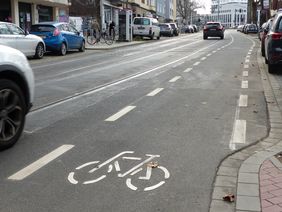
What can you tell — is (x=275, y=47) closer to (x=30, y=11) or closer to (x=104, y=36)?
(x=30, y=11)

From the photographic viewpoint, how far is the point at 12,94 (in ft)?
20.8

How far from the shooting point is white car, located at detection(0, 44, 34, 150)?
20.3ft

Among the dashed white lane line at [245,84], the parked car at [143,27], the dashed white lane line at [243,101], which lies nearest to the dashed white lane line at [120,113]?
the dashed white lane line at [243,101]

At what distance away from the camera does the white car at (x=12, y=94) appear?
20.3 feet

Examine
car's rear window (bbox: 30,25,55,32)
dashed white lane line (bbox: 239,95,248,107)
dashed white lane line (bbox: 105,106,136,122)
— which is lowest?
dashed white lane line (bbox: 239,95,248,107)

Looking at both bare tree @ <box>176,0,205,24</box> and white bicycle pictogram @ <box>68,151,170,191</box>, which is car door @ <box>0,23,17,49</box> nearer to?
white bicycle pictogram @ <box>68,151,170,191</box>

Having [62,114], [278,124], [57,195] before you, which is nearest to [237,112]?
[278,124]

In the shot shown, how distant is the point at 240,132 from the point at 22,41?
14591 millimetres

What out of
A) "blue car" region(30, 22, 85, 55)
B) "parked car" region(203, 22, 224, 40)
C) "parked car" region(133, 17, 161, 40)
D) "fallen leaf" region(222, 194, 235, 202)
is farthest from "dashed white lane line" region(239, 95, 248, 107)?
"parked car" region(203, 22, 224, 40)

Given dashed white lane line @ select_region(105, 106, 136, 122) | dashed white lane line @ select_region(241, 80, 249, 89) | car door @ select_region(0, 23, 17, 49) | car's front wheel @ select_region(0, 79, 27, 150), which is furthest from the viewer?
car door @ select_region(0, 23, 17, 49)

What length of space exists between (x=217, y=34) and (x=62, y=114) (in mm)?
41211

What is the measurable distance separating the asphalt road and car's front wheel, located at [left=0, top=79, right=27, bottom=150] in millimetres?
153

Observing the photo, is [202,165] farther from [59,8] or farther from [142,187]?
[59,8]

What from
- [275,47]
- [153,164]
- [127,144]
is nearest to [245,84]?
[275,47]
